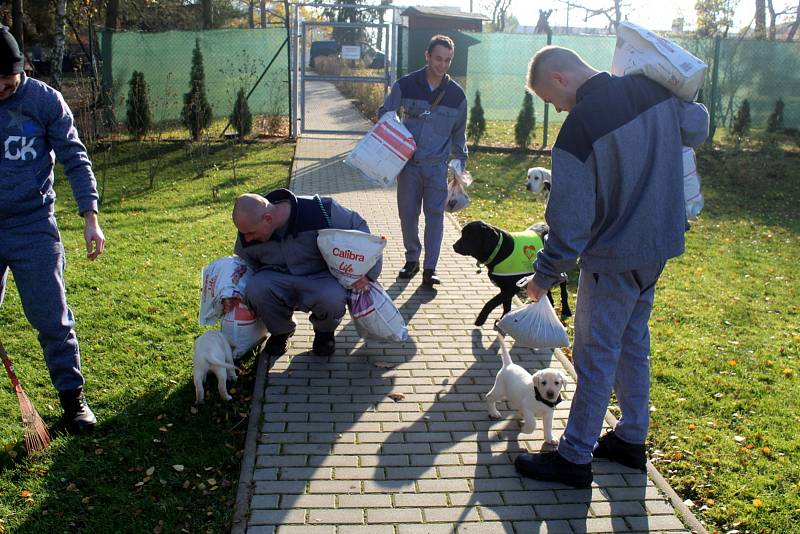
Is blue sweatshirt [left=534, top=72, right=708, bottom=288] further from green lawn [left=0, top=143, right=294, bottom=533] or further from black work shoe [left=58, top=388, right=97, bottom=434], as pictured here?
black work shoe [left=58, top=388, right=97, bottom=434]

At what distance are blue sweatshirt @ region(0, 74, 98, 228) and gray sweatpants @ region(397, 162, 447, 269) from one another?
11.1 feet

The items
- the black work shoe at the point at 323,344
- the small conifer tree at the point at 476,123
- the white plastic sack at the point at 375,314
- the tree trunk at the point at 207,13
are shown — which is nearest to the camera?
the white plastic sack at the point at 375,314

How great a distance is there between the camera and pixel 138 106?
14.8 meters

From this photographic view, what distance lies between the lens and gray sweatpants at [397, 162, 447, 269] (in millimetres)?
6762

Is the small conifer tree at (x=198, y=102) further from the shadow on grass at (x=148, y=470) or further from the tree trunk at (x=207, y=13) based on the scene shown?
the tree trunk at (x=207, y=13)

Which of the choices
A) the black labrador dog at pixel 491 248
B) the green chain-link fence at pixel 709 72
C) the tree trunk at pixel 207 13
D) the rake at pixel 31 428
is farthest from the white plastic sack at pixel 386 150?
the tree trunk at pixel 207 13

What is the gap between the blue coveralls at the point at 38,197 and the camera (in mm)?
3719

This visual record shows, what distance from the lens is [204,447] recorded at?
161 inches

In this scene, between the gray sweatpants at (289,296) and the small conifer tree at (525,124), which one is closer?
the gray sweatpants at (289,296)

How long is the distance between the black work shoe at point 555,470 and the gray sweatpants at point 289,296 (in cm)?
169

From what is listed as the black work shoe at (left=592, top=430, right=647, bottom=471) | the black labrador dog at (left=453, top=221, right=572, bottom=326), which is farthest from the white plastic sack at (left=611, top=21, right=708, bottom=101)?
the black labrador dog at (left=453, top=221, right=572, bottom=326)

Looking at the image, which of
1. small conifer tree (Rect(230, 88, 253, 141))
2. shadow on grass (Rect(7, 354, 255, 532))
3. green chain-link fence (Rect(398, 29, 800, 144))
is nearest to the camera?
shadow on grass (Rect(7, 354, 255, 532))

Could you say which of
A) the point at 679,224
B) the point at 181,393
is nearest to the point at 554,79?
the point at 679,224

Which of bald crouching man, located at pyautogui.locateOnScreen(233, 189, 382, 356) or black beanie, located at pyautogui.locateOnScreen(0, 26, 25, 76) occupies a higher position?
black beanie, located at pyautogui.locateOnScreen(0, 26, 25, 76)
